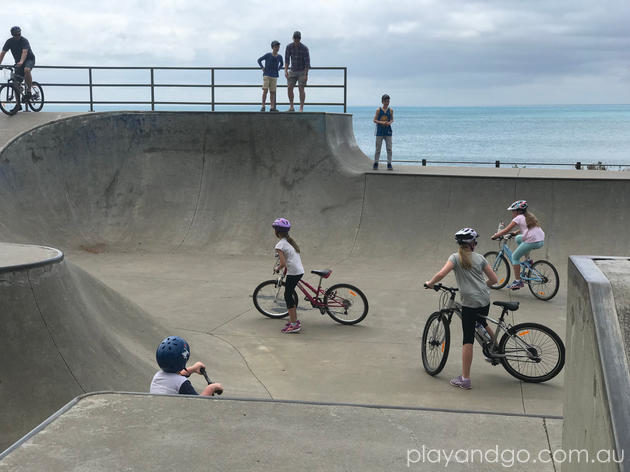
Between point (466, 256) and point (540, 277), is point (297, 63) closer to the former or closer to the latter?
point (540, 277)

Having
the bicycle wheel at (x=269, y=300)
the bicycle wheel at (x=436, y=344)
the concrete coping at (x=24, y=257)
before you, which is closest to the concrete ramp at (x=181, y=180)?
the bicycle wheel at (x=269, y=300)

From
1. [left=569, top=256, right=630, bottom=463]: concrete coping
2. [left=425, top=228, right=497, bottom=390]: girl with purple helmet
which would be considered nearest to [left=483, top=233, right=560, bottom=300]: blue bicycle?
[left=425, top=228, right=497, bottom=390]: girl with purple helmet

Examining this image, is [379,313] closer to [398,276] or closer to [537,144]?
[398,276]

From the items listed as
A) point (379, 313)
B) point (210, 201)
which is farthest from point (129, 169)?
point (379, 313)

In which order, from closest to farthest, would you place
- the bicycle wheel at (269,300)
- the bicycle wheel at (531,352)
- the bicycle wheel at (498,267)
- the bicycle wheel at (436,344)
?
1. the bicycle wheel at (531,352)
2. the bicycle wheel at (436,344)
3. the bicycle wheel at (269,300)
4. the bicycle wheel at (498,267)

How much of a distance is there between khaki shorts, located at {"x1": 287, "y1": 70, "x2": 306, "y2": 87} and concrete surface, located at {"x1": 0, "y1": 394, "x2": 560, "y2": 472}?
45.5ft

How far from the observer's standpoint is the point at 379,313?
9.95 metres

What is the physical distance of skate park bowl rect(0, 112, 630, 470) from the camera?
3943 mm

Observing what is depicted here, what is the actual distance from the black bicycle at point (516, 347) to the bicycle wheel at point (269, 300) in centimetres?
291

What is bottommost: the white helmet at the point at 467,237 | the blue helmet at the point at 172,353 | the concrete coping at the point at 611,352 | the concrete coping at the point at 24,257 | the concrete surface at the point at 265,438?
the concrete surface at the point at 265,438

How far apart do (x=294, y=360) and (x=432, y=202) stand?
8186mm

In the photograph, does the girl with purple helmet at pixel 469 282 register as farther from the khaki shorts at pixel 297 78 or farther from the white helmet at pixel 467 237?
the khaki shorts at pixel 297 78

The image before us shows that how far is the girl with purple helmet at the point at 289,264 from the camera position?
8.91 meters

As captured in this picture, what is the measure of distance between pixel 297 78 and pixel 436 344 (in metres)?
11.4
